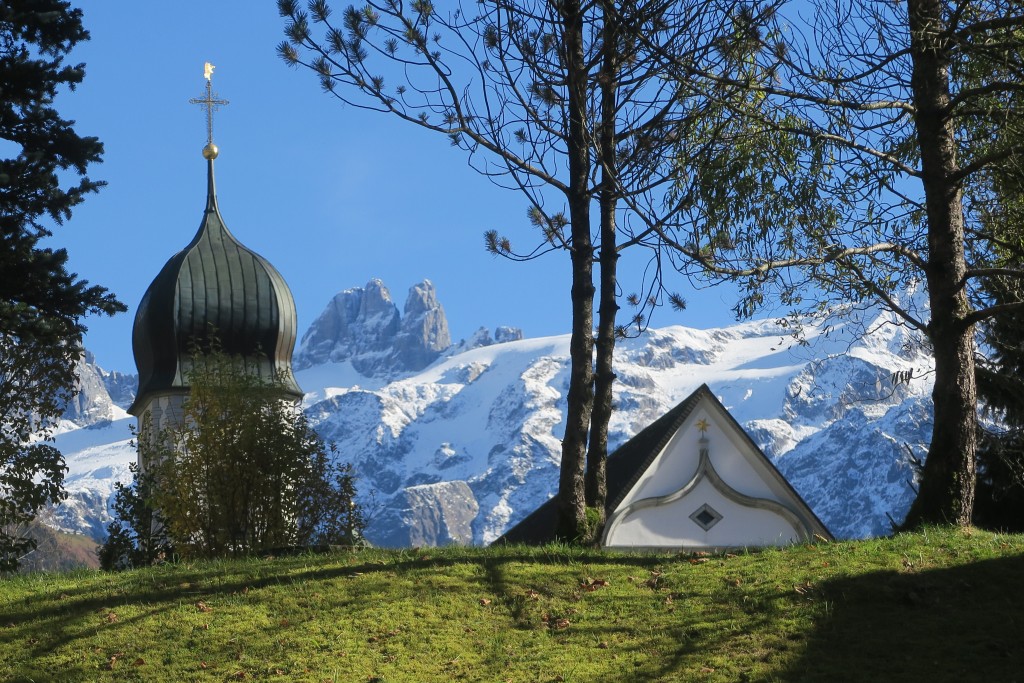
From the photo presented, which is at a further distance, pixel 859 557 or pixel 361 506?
pixel 361 506

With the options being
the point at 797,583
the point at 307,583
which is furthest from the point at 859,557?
the point at 307,583

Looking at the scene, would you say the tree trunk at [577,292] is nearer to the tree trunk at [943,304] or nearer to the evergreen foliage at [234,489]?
the tree trunk at [943,304]

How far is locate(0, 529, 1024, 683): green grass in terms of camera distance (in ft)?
43.0

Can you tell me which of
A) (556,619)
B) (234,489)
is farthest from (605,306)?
(234,489)

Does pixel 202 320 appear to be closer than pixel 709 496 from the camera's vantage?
No

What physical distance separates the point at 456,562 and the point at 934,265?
6.30 m

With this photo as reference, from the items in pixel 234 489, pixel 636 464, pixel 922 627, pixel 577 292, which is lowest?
pixel 922 627

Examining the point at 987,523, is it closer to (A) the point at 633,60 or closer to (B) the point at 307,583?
(A) the point at 633,60

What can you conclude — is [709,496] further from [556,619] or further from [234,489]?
[556,619]

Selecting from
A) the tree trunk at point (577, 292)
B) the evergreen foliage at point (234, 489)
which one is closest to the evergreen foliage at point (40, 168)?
the evergreen foliage at point (234, 489)

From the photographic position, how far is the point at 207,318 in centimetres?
4759

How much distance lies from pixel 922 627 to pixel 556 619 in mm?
3367

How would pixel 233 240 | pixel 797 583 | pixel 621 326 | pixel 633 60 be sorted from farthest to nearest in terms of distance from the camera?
1. pixel 233 240
2. pixel 621 326
3. pixel 633 60
4. pixel 797 583

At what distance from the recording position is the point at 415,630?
46.5 ft
